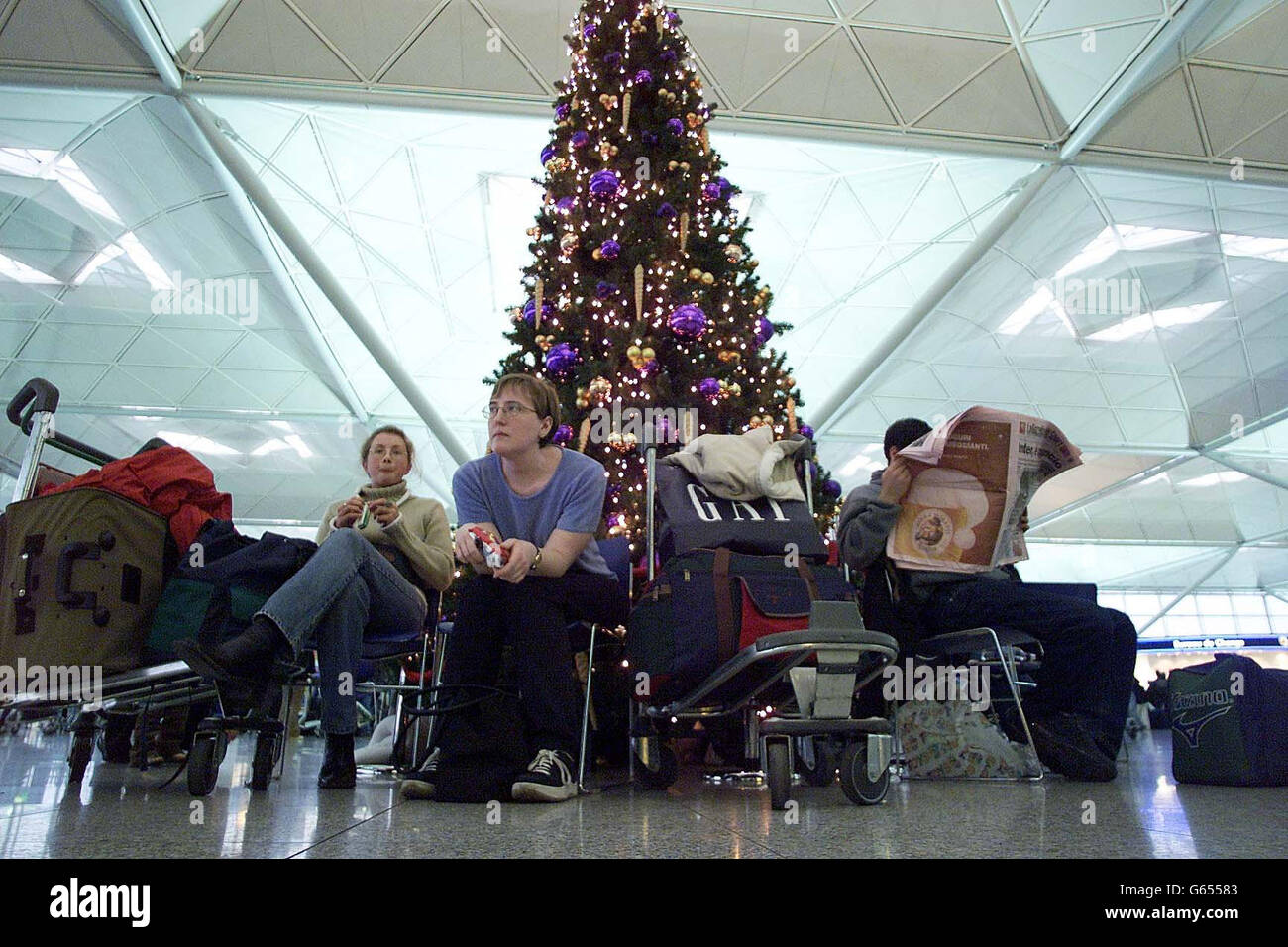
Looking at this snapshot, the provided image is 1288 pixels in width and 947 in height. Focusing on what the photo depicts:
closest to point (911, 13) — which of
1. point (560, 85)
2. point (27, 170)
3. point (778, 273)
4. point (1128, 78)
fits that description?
point (1128, 78)

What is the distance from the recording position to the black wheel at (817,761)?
425 cm

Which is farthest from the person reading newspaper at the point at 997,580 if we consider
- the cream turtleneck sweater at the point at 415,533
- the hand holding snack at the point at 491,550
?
the cream turtleneck sweater at the point at 415,533

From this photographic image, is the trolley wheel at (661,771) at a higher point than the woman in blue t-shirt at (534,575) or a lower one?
lower

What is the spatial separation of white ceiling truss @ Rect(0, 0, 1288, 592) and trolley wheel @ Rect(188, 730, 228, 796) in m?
12.7

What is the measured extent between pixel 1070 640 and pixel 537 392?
2750mm

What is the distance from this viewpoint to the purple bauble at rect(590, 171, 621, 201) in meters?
6.64

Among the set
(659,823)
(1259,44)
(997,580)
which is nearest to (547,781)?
(659,823)

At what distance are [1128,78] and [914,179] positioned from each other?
4676 mm

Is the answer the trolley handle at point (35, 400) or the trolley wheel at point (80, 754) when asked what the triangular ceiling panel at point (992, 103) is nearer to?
the trolley handle at point (35, 400)

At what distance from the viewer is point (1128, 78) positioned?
1398 cm

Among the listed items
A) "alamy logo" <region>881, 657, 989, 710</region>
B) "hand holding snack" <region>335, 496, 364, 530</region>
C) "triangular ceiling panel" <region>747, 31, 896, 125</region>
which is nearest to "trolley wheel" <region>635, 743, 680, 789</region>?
"alamy logo" <region>881, 657, 989, 710</region>

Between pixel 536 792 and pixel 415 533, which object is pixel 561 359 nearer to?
pixel 415 533

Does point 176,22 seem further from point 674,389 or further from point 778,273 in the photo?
point 778,273

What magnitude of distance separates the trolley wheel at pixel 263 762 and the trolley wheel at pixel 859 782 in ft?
7.65
